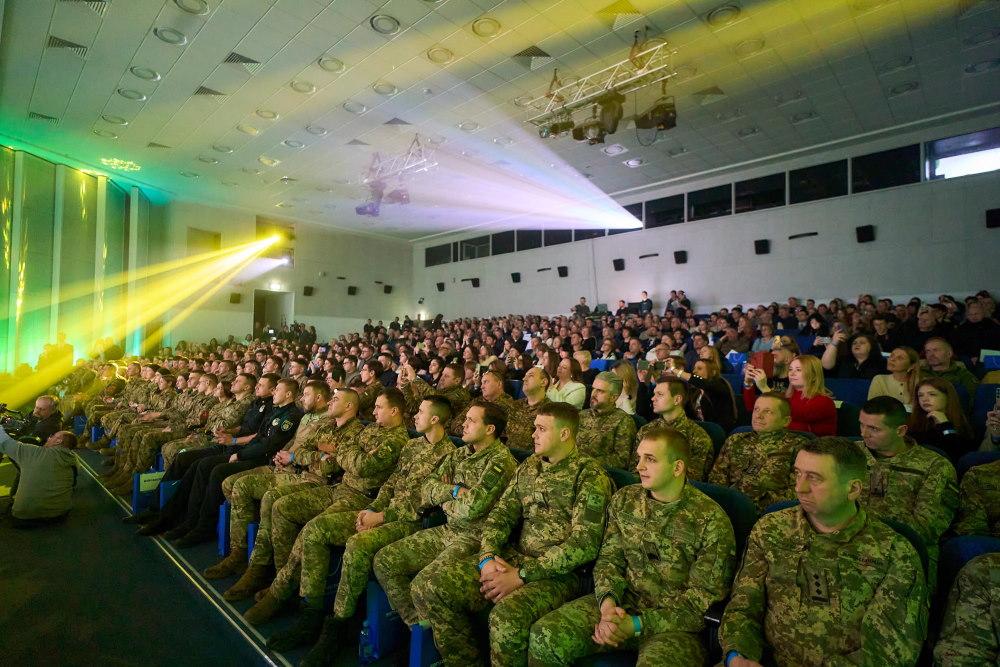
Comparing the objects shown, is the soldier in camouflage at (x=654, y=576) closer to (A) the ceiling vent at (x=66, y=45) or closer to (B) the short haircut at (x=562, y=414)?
(B) the short haircut at (x=562, y=414)

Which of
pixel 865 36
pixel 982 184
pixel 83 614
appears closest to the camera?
pixel 83 614

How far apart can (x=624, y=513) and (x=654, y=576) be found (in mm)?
226

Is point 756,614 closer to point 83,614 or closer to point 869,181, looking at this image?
point 83,614

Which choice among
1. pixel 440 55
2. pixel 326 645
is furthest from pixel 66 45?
pixel 326 645

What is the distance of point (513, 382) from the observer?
5.42 metres

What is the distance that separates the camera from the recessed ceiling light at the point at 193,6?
17.7 feet

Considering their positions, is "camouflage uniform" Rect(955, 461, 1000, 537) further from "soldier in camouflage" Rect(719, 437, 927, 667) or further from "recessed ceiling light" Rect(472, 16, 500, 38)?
"recessed ceiling light" Rect(472, 16, 500, 38)

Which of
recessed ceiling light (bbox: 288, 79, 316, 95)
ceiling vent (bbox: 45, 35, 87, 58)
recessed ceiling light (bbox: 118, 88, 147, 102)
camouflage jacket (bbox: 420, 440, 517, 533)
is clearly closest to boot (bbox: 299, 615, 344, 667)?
camouflage jacket (bbox: 420, 440, 517, 533)

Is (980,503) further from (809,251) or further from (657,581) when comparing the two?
(809,251)

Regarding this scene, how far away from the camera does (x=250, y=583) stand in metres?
2.74

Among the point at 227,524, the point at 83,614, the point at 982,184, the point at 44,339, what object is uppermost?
the point at 982,184

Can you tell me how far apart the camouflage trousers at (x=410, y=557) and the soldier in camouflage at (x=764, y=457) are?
1218 millimetres

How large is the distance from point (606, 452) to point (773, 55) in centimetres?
588

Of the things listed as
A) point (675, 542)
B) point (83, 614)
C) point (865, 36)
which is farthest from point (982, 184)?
A: point (83, 614)
